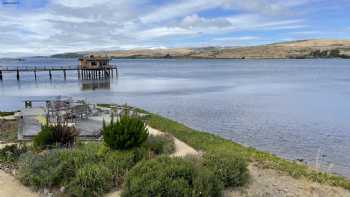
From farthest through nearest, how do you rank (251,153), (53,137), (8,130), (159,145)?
1. (8,130)
2. (251,153)
3. (53,137)
4. (159,145)

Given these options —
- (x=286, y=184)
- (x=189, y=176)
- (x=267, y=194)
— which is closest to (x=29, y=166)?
(x=189, y=176)

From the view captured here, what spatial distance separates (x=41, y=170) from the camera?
30.2 feet

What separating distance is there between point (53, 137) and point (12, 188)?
338cm

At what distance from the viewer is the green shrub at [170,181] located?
7.18 m

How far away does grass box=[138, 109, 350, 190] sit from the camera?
388 inches

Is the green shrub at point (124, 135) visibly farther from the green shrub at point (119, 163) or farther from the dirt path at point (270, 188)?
the dirt path at point (270, 188)

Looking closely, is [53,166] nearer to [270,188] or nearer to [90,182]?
[90,182]

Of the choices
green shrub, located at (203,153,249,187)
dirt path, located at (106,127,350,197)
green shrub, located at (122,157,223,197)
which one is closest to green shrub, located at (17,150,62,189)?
dirt path, located at (106,127,350,197)

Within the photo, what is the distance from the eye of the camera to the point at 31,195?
28.4 feet

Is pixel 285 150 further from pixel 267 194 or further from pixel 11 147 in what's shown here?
pixel 11 147

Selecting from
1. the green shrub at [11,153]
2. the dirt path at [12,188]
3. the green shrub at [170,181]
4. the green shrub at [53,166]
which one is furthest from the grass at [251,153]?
the green shrub at [11,153]

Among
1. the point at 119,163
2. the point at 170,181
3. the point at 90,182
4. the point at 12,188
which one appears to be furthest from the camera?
the point at 119,163

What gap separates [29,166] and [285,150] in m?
11.4

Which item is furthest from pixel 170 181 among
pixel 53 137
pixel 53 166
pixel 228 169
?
pixel 53 137
